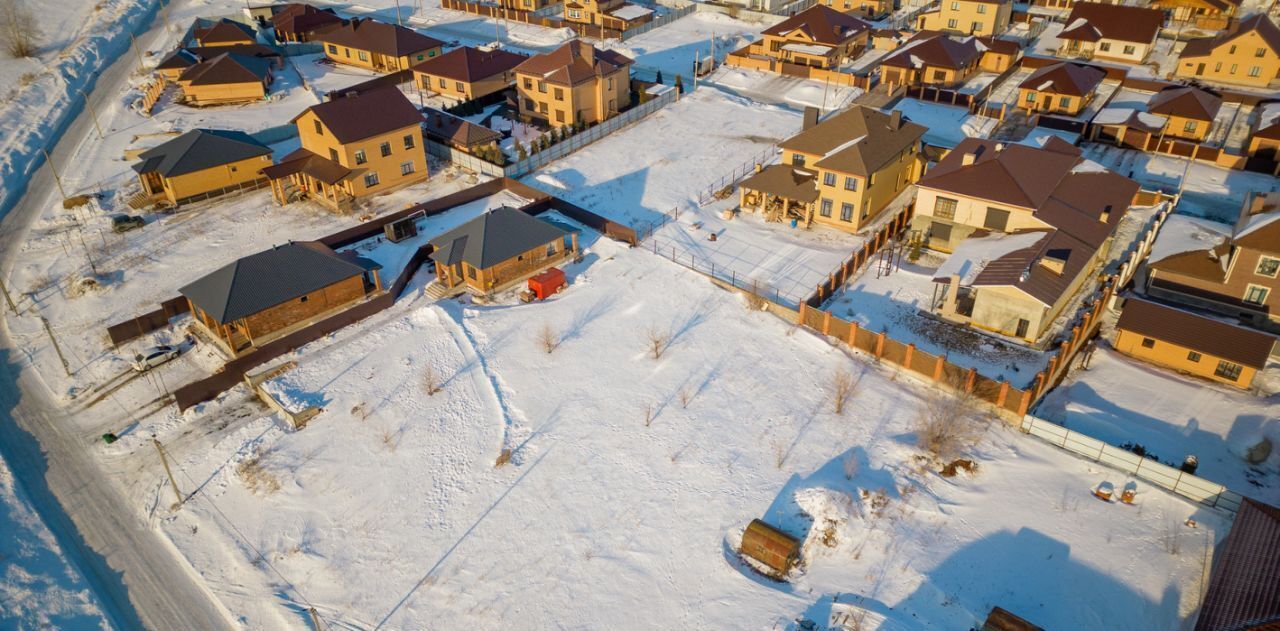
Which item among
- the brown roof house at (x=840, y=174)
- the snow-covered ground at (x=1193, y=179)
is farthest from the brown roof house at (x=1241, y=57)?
the brown roof house at (x=840, y=174)

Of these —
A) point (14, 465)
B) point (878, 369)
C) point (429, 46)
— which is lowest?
point (14, 465)

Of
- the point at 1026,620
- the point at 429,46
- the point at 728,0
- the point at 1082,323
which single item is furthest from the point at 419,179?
the point at 728,0

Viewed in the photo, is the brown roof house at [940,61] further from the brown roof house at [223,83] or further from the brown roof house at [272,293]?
the brown roof house at [223,83]

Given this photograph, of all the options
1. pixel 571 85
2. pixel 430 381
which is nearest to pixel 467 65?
pixel 571 85

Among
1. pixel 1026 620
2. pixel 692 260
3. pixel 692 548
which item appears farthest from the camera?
pixel 692 260

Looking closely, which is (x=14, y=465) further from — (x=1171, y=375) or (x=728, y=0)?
(x=728, y=0)
